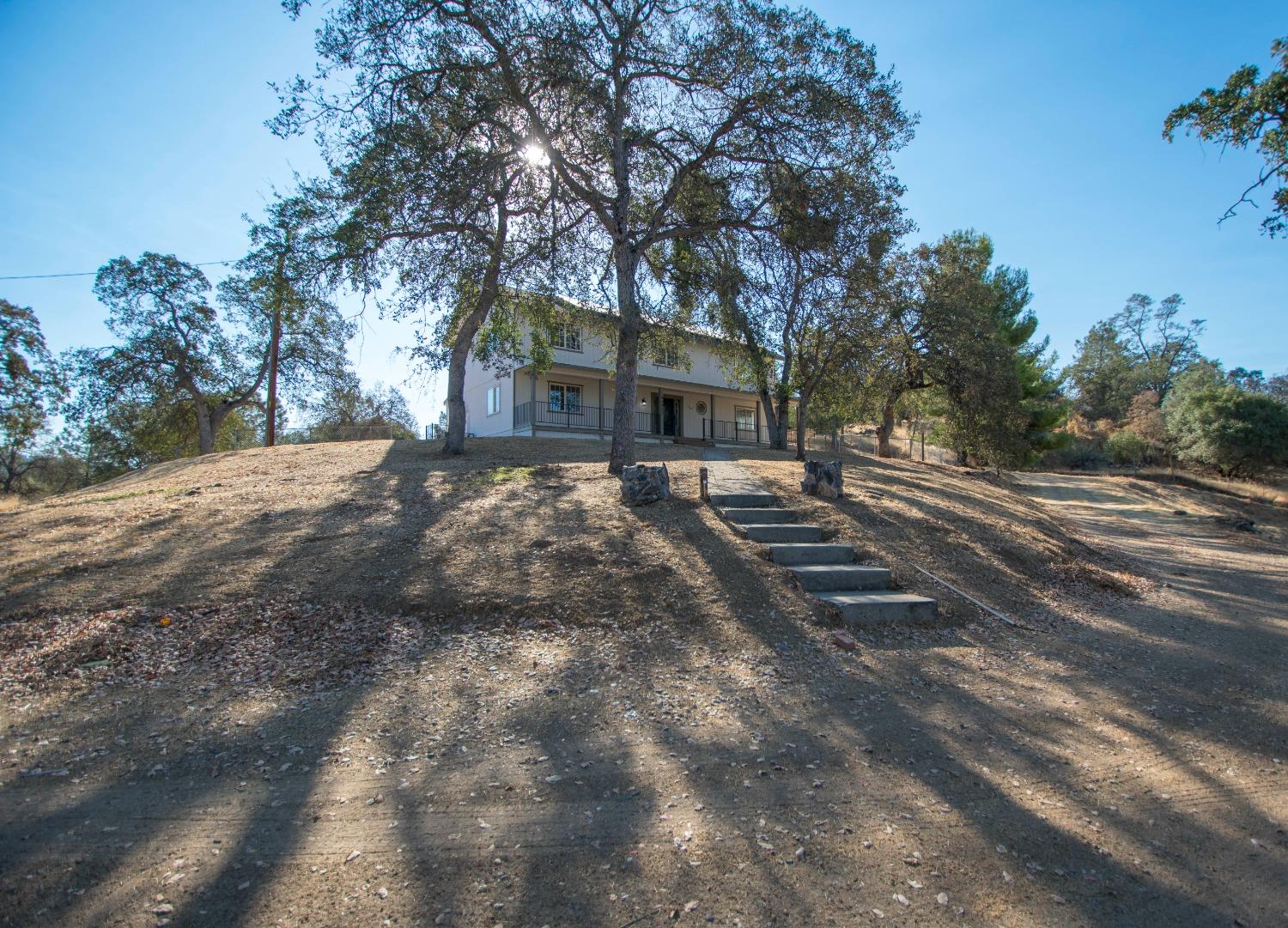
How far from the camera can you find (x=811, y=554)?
6.92 meters

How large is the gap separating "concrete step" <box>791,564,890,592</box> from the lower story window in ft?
62.6

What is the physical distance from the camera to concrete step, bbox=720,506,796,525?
787 centimetres

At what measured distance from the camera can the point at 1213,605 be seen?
309 inches

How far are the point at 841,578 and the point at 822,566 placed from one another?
40 centimetres

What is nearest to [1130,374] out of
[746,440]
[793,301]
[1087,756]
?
[746,440]

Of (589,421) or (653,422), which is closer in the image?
(589,421)

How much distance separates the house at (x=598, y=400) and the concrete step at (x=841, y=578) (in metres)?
13.7

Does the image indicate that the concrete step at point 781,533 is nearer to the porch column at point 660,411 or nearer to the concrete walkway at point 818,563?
the concrete walkway at point 818,563

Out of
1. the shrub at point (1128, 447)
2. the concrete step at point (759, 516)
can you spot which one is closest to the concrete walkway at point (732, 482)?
the concrete step at point (759, 516)

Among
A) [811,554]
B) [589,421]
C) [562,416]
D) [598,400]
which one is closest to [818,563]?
[811,554]

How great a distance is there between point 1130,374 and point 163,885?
6195 cm

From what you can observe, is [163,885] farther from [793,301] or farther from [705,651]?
[793,301]

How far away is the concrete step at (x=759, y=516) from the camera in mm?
7871

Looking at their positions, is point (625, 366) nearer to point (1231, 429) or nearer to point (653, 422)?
point (653, 422)
